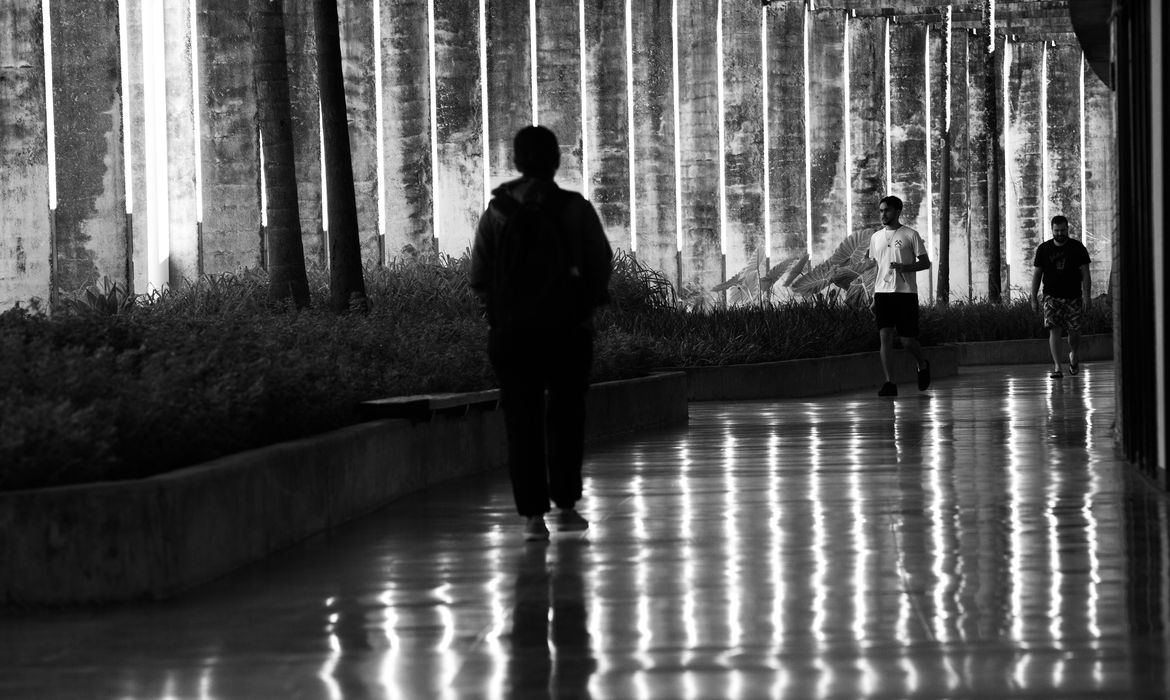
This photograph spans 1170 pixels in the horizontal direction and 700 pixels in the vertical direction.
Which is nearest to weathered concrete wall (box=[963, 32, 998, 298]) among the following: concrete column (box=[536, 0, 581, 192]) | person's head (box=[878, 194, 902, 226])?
concrete column (box=[536, 0, 581, 192])

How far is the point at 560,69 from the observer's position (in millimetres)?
30672

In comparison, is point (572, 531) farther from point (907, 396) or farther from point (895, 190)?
point (895, 190)

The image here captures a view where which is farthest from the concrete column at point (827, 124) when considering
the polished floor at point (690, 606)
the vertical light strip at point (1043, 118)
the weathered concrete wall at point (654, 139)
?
the polished floor at point (690, 606)

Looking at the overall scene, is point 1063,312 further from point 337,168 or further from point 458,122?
point 337,168

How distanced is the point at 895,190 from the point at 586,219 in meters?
39.9

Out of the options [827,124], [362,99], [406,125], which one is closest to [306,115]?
[362,99]

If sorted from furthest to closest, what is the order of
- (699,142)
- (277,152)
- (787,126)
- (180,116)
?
(787,126), (699,142), (180,116), (277,152)

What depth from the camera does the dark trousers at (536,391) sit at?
8961 millimetres

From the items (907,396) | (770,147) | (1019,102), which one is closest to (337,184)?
(907,396)

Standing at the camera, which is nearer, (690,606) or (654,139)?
(690,606)

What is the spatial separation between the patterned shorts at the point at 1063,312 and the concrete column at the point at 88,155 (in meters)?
10.2

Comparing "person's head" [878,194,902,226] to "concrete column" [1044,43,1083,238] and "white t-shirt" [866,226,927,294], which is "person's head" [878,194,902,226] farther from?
"concrete column" [1044,43,1083,238]

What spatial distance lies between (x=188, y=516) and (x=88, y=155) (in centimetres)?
1509

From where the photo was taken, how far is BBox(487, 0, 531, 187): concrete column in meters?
29.0
